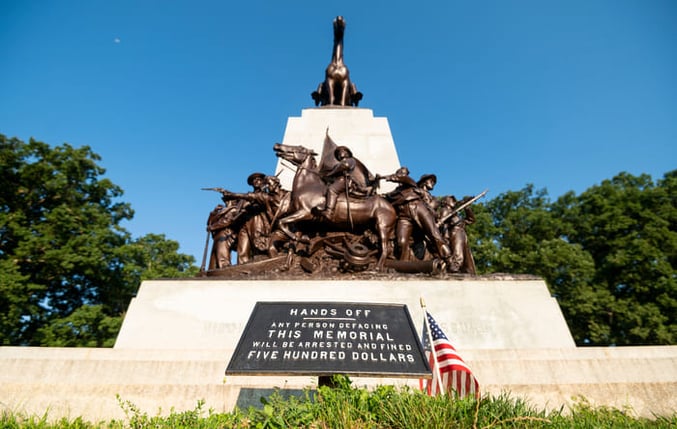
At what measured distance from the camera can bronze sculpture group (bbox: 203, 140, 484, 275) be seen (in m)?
8.19

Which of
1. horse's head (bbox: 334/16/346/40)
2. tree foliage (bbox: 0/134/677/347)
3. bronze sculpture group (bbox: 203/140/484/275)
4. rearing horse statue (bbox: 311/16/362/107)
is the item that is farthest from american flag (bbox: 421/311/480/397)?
tree foliage (bbox: 0/134/677/347)

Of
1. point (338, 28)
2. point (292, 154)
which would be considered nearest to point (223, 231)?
point (292, 154)

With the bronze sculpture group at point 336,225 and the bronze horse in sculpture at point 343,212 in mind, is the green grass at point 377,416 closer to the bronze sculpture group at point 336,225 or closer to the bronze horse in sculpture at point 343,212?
the bronze sculpture group at point 336,225

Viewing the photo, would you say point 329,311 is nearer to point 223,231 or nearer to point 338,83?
point 223,231

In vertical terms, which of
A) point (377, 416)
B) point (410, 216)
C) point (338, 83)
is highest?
point (338, 83)

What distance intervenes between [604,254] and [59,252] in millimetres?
29993

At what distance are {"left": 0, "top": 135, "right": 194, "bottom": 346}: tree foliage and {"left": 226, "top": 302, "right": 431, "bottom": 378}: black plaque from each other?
17.4 meters

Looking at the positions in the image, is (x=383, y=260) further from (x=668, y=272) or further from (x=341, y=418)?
(x=668, y=272)

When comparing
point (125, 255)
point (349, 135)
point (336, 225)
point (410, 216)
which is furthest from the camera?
point (125, 255)

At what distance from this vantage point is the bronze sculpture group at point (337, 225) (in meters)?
8.19

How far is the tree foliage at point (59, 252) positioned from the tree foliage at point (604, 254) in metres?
21.2

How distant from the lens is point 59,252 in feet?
59.3

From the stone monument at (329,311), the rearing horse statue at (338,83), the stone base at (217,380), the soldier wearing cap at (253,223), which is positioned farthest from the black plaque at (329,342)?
the rearing horse statue at (338,83)

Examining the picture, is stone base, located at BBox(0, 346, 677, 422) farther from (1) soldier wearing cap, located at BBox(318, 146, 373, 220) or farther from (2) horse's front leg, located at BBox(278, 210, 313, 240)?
(1) soldier wearing cap, located at BBox(318, 146, 373, 220)
